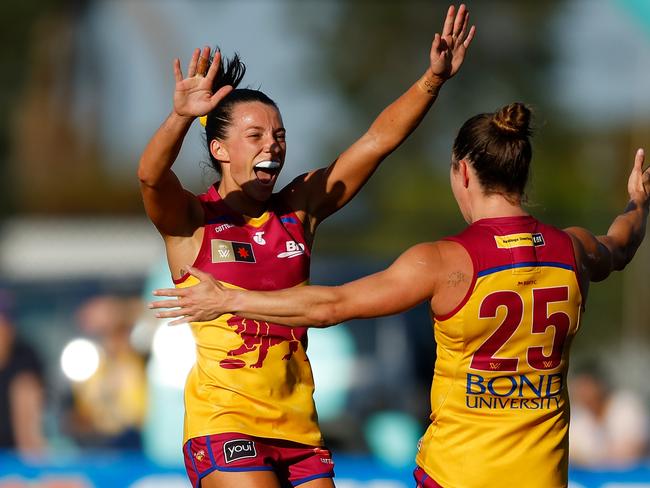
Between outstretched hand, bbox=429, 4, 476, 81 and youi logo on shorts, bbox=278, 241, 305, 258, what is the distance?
101cm

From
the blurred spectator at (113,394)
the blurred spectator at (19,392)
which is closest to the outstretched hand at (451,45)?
the blurred spectator at (19,392)

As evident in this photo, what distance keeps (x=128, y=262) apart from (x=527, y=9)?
23300 millimetres

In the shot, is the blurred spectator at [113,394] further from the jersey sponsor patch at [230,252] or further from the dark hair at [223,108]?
the jersey sponsor patch at [230,252]

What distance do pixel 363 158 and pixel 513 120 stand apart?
1.07m

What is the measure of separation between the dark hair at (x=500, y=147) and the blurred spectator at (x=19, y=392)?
636 centimetres

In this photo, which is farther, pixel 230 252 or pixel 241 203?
pixel 241 203

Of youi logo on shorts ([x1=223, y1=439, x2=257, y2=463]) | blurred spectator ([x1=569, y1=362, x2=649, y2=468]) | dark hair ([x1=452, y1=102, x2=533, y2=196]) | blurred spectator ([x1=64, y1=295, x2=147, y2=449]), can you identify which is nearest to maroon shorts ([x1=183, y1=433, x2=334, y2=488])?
youi logo on shorts ([x1=223, y1=439, x2=257, y2=463])

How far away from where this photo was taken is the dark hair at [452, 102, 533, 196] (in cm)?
447

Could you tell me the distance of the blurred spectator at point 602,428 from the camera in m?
9.84

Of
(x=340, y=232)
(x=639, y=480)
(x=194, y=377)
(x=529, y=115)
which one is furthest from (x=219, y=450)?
(x=340, y=232)

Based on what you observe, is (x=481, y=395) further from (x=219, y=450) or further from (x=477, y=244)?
(x=219, y=450)

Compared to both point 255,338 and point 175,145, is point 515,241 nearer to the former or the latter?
point 255,338

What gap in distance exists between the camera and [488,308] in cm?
434

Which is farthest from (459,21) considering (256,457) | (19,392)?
(19,392)
